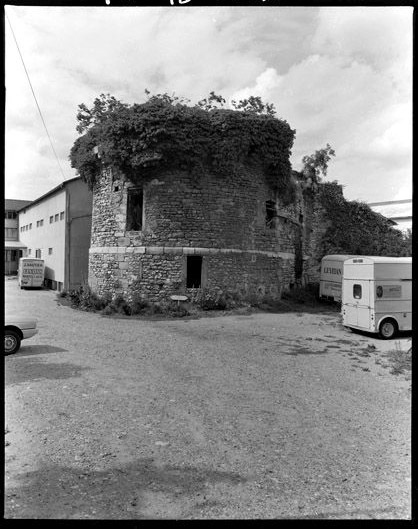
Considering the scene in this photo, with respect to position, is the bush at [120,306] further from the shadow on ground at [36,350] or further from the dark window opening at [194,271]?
the shadow on ground at [36,350]

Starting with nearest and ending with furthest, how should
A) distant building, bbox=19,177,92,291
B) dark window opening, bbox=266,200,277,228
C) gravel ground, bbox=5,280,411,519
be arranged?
gravel ground, bbox=5,280,411,519, dark window opening, bbox=266,200,277,228, distant building, bbox=19,177,92,291

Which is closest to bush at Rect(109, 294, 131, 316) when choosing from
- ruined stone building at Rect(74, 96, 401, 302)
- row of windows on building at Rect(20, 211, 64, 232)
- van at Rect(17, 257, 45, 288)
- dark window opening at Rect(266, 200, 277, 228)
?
ruined stone building at Rect(74, 96, 401, 302)

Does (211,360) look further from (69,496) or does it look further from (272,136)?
(272,136)

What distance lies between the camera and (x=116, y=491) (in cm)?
320

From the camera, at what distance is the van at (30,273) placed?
66.8 feet

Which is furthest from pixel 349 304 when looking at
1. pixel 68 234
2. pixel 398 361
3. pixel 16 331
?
pixel 68 234

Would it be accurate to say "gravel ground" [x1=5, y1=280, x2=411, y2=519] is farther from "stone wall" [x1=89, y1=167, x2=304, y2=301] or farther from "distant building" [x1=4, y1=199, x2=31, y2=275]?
"stone wall" [x1=89, y1=167, x2=304, y2=301]

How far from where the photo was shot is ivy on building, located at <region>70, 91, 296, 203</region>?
14.6 meters

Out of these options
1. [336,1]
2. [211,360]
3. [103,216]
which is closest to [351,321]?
[211,360]

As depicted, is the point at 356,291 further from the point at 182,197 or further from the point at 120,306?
the point at 120,306

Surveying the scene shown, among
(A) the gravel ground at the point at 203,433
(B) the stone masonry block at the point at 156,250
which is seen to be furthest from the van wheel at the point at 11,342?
(B) the stone masonry block at the point at 156,250

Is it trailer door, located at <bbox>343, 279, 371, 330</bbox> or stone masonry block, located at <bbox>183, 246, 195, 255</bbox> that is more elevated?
stone masonry block, located at <bbox>183, 246, 195, 255</bbox>

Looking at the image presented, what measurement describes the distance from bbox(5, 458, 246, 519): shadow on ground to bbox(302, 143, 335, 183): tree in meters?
21.6

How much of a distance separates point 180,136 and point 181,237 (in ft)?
A: 13.5
